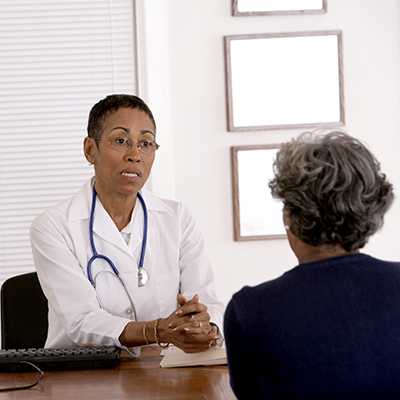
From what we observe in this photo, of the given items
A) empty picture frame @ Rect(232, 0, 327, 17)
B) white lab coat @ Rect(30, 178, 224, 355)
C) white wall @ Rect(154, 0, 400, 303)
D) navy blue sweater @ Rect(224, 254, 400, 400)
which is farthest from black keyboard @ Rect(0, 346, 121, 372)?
empty picture frame @ Rect(232, 0, 327, 17)

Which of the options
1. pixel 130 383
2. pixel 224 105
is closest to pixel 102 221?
pixel 130 383

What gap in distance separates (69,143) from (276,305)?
216 cm

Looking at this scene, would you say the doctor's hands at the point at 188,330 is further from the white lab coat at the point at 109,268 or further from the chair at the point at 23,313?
the chair at the point at 23,313

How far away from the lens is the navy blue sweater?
84 centimetres

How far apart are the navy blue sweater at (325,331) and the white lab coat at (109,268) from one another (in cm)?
70

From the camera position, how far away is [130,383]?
3.99ft

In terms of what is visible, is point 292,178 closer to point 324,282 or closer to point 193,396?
point 324,282

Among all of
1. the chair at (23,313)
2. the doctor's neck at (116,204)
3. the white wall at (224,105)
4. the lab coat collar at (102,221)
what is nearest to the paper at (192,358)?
the lab coat collar at (102,221)

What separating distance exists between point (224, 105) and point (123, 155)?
3.47 feet

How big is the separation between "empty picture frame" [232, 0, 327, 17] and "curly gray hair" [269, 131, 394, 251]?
1.88 m

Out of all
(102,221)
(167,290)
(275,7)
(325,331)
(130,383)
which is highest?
(275,7)

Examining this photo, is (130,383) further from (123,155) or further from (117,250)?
(123,155)

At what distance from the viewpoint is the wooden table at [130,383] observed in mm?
1144

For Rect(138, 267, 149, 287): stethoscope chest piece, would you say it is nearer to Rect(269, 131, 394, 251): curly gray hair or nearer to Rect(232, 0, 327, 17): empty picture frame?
Rect(269, 131, 394, 251): curly gray hair
